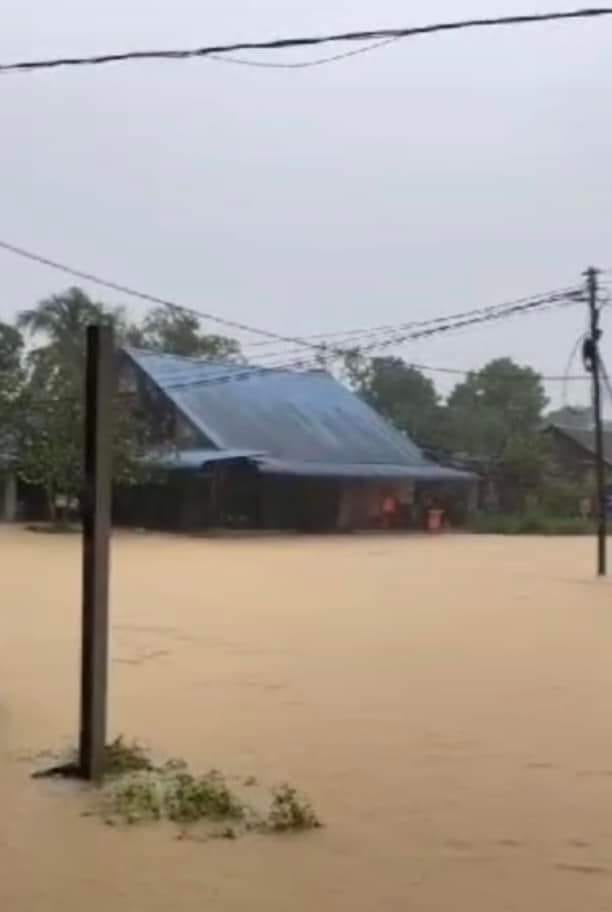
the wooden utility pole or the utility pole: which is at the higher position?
the utility pole

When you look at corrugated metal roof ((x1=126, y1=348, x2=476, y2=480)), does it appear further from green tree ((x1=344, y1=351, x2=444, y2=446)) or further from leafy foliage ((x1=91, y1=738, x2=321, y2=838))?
leafy foliage ((x1=91, y1=738, x2=321, y2=838))

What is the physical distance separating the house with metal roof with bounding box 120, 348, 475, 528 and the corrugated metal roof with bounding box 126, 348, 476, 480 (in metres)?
0.04

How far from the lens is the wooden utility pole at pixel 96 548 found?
22.1 feet

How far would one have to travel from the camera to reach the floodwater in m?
5.12

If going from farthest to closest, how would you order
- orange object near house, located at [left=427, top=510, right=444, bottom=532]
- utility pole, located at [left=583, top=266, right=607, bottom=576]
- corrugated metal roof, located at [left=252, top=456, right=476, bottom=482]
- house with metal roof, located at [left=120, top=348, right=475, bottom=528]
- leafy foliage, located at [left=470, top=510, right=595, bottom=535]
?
leafy foliage, located at [left=470, top=510, right=595, bottom=535]
orange object near house, located at [left=427, top=510, right=444, bottom=532]
house with metal roof, located at [left=120, top=348, right=475, bottom=528]
corrugated metal roof, located at [left=252, top=456, right=476, bottom=482]
utility pole, located at [left=583, top=266, right=607, bottom=576]

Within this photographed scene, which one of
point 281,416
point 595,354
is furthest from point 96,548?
point 281,416

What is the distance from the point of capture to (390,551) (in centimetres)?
2978

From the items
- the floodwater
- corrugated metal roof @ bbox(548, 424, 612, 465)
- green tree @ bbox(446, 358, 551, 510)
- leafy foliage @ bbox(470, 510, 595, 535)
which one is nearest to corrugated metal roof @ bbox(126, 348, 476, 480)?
leafy foliage @ bbox(470, 510, 595, 535)

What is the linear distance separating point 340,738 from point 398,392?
166 feet

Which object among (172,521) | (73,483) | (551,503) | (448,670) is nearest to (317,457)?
(172,521)

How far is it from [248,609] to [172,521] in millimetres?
20348

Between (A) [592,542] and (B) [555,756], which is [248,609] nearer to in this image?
(B) [555,756]

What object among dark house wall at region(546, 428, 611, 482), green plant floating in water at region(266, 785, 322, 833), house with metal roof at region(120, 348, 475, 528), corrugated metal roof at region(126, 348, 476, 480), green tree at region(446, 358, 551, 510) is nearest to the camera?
green plant floating in water at region(266, 785, 322, 833)

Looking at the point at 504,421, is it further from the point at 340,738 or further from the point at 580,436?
the point at 340,738
